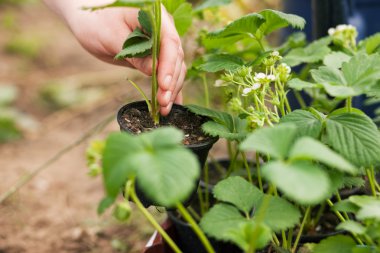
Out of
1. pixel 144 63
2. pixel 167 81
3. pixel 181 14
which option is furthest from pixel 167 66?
pixel 181 14

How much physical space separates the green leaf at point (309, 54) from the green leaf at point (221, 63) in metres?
0.14

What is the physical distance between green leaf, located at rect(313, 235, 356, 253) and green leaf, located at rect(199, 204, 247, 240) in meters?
0.16

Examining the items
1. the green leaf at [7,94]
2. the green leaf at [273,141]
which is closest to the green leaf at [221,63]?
the green leaf at [273,141]

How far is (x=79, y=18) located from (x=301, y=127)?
2.24 ft

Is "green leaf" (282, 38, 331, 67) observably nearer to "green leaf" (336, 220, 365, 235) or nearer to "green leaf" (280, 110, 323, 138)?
"green leaf" (280, 110, 323, 138)

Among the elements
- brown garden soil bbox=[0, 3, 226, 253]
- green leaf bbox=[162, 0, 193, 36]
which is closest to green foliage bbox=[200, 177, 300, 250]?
green leaf bbox=[162, 0, 193, 36]

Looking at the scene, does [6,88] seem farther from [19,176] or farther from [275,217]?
[275,217]

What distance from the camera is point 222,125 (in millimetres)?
Result: 997

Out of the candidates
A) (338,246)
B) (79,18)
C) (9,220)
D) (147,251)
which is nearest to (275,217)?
(338,246)

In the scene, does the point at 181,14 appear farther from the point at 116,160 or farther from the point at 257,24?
the point at 116,160

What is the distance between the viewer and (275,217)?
0.78 m

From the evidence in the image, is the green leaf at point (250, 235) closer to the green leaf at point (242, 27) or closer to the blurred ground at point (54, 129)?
the green leaf at point (242, 27)

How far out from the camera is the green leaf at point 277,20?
981mm

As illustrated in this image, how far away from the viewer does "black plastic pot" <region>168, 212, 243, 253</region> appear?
1.21 meters
